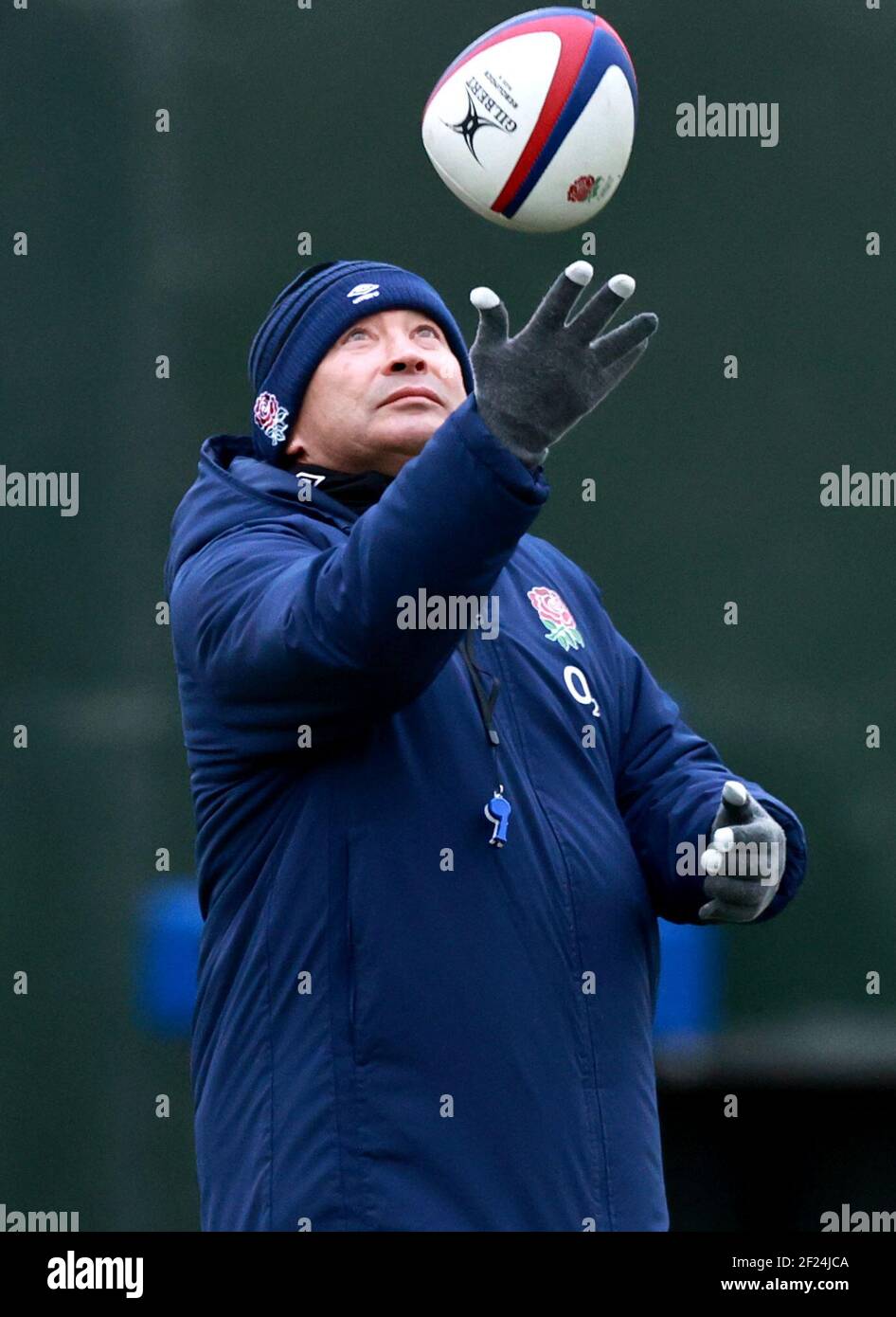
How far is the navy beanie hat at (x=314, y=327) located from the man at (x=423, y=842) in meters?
0.10

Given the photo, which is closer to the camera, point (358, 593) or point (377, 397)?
point (358, 593)

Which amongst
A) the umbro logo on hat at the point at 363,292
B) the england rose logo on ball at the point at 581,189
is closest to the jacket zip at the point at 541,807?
the umbro logo on hat at the point at 363,292

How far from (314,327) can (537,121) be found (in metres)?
0.41

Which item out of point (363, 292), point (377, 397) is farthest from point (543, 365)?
point (363, 292)

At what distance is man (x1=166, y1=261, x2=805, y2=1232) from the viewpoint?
2.37 metres

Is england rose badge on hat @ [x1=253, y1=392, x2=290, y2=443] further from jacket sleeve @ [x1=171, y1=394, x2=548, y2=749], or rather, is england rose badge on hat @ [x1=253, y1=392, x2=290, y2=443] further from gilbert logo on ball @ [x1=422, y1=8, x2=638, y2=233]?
gilbert logo on ball @ [x1=422, y1=8, x2=638, y2=233]

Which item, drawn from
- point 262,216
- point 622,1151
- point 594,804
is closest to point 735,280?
point 262,216

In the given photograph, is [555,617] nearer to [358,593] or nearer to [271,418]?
[271,418]

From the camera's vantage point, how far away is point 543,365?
2.36m

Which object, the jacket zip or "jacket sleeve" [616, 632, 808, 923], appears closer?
the jacket zip

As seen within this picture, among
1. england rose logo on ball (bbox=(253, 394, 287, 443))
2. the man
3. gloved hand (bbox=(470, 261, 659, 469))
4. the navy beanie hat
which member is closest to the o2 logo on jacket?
the man

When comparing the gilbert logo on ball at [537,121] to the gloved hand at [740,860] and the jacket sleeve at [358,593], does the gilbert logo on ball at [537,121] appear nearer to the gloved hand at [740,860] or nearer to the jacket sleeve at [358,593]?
the jacket sleeve at [358,593]

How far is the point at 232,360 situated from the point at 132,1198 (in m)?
1.87

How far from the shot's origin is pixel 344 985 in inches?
97.7
